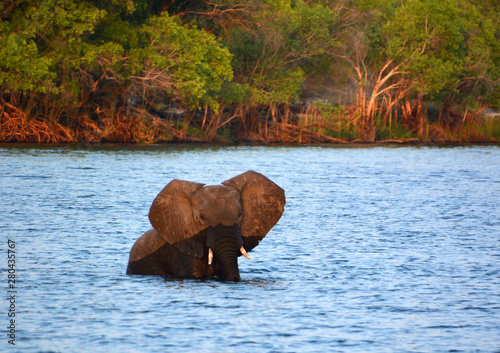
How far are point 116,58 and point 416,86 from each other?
24.2 m

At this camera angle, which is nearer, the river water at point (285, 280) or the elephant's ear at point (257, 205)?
the river water at point (285, 280)

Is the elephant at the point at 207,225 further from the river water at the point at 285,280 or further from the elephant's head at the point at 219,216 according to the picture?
the river water at the point at 285,280

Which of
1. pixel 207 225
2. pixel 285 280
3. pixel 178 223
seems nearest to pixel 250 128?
pixel 285 280

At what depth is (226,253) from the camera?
10.6 meters

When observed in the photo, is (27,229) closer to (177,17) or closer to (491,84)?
(177,17)

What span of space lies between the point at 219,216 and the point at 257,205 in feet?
2.38

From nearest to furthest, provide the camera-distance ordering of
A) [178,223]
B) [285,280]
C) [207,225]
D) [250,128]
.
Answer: [207,225] < [178,223] < [285,280] < [250,128]

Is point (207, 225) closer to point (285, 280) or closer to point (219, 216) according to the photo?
point (219, 216)

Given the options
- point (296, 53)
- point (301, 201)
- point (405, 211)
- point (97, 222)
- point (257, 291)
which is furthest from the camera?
point (296, 53)

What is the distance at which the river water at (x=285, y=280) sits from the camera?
8742 mm

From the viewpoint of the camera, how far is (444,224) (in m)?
18.4

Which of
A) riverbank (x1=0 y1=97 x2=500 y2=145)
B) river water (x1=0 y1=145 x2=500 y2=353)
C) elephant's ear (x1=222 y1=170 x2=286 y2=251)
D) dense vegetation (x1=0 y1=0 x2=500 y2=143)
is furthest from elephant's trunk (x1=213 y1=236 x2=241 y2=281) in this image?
riverbank (x1=0 y1=97 x2=500 y2=145)

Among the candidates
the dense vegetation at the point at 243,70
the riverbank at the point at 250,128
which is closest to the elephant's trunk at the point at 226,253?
the dense vegetation at the point at 243,70

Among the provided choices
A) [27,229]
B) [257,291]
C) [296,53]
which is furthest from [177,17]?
[257,291]
